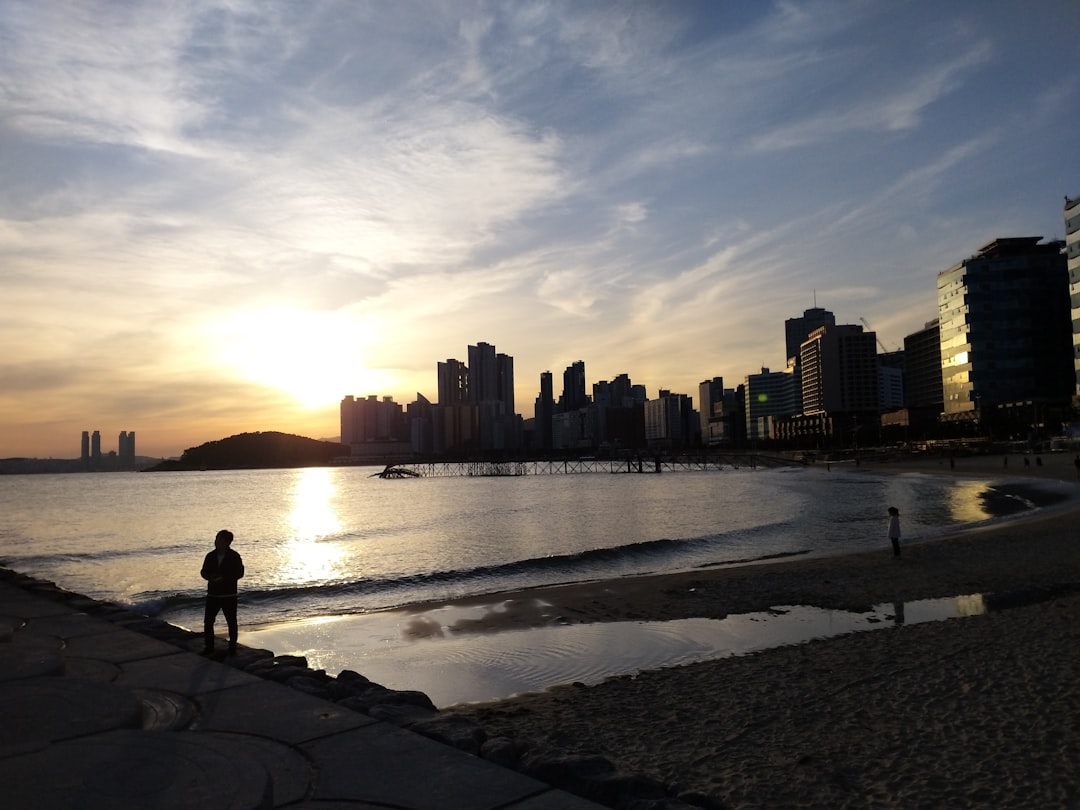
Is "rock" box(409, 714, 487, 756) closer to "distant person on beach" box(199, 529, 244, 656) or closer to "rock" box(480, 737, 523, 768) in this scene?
"rock" box(480, 737, 523, 768)

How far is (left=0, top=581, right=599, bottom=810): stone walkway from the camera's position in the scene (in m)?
5.70

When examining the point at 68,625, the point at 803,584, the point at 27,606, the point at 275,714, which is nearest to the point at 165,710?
the point at 275,714

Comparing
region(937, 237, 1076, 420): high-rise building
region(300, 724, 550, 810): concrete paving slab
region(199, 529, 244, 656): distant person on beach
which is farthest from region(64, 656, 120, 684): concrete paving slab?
region(937, 237, 1076, 420): high-rise building

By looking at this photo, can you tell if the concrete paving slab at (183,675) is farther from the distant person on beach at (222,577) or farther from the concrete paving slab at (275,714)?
the distant person on beach at (222,577)

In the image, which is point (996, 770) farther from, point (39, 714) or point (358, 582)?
point (358, 582)

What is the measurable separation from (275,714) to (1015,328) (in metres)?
188

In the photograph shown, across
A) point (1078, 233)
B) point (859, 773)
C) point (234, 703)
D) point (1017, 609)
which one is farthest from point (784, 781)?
point (1078, 233)

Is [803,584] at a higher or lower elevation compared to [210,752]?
lower

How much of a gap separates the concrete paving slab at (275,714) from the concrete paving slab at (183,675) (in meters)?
0.41

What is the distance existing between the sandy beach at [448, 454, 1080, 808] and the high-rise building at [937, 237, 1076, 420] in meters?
166

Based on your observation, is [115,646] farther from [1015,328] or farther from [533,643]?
[1015,328]

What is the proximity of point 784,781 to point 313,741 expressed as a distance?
17.9 feet

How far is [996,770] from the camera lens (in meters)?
8.33

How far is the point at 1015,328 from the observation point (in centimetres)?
15888
